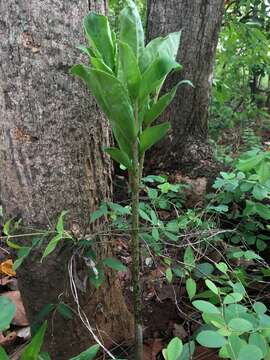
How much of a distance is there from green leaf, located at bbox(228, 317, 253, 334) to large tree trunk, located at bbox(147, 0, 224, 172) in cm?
143

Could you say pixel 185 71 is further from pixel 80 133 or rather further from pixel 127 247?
pixel 80 133

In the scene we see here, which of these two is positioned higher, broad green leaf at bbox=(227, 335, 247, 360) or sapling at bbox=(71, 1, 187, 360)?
sapling at bbox=(71, 1, 187, 360)

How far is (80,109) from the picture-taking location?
1147mm

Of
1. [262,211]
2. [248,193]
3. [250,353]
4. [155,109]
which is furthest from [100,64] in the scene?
[248,193]

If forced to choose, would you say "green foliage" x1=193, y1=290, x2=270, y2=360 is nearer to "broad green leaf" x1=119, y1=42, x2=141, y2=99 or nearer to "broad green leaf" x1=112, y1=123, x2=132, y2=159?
"broad green leaf" x1=112, y1=123, x2=132, y2=159

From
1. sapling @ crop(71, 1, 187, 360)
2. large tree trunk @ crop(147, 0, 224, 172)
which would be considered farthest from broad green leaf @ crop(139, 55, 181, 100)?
large tree trunk @ crop(147, 0, 224, 172)

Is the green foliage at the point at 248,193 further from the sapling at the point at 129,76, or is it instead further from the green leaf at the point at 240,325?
the green leaf at the point at 240,325

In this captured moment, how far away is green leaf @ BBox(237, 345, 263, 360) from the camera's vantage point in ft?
2.33

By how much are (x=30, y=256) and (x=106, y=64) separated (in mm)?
633

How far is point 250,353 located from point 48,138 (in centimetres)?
76

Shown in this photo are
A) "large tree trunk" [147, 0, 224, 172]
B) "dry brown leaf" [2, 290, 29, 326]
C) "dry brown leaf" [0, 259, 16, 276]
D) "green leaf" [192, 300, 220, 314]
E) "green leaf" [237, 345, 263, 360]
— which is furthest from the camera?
"large tree trunk" [147, 0, 224, 172]

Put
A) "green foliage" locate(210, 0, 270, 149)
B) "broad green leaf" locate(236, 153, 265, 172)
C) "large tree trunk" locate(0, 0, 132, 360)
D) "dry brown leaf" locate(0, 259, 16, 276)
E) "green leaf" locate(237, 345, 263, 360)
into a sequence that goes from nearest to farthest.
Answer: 1. "green leaf" locate(237, 345, 263, 360)
2. "large tree trunk" locate(0, 0, 132, 360)
3. "broad green leaf" locate(236, 153, 265, 172)
4. "dry brown leaf" locate(0, 259, 16, 276)
5. "green foliage" locate(210, 0, 270, 149)

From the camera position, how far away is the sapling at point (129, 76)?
86cm

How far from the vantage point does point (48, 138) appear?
1.13 m
